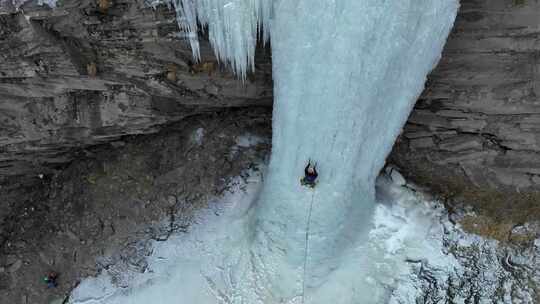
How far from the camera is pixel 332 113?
6422 millimetres

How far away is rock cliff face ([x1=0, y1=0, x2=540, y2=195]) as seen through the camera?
6.55 m

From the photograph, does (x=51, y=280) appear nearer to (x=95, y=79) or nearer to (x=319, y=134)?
(x=95, y=79)

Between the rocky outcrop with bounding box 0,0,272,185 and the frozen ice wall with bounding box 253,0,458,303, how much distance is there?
3.75 ft

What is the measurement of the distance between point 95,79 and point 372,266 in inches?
202

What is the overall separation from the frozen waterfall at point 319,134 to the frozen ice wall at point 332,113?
15mm

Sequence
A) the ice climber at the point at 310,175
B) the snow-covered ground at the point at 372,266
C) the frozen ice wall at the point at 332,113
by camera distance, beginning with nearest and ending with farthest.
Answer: the frozen ice wall at the point at 332,113 → the ice climber at the point at 310,175 → the snow-covered ground at the point at 372,266

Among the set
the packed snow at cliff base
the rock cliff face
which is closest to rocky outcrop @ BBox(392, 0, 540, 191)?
the rock cliff face

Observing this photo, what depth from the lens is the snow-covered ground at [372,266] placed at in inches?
296

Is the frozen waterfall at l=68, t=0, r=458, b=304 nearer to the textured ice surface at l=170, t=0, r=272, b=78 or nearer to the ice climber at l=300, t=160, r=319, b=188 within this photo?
the textured ice surface at l=170, t=0, r=272, b=78

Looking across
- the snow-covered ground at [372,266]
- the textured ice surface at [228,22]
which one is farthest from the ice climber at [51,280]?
the textured ice surface at [228,22]

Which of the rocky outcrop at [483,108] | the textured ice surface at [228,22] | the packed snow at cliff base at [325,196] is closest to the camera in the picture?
the packed snow at cliff base at [325,196]

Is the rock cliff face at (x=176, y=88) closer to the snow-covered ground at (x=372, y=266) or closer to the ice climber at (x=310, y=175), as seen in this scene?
the snow-covered ground at (x=372, y=266)

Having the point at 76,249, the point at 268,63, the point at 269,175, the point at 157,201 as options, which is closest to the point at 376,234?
the point at 269,175

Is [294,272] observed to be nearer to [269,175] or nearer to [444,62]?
[269,175]
